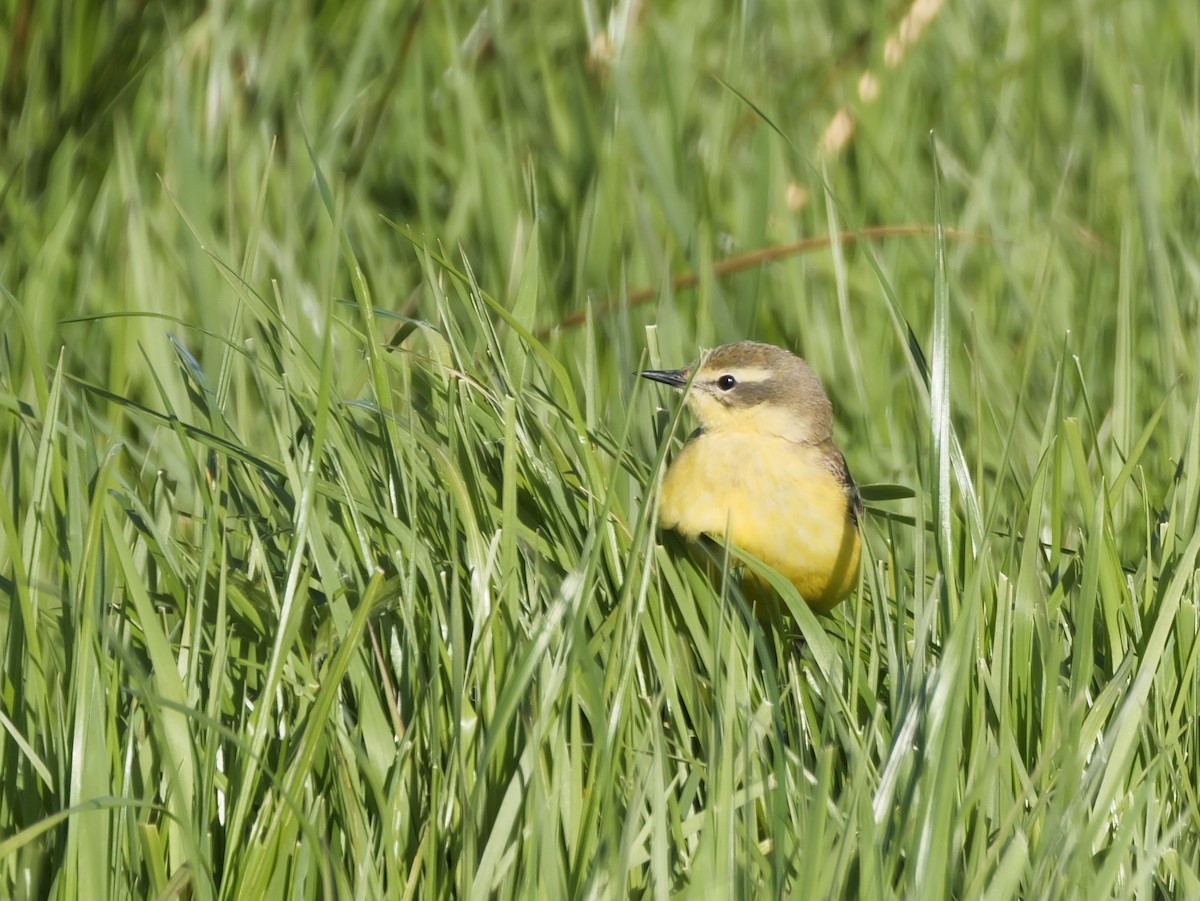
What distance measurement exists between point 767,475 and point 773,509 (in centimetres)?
13

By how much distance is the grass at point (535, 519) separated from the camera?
211cm

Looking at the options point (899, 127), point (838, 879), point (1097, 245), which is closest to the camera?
point (838, 879)

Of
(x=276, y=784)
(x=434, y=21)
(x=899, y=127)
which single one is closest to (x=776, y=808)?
(x=276, y=784)

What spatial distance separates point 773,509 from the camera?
3125 mm

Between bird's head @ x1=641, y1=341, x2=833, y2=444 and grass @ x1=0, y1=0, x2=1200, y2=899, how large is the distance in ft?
0.46

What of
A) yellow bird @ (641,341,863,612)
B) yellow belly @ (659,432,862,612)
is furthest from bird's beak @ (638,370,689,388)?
yellow belly @ (659,432,862,612)

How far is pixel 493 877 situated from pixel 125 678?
2.18ft

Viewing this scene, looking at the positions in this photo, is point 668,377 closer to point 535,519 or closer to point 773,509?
point 773,509

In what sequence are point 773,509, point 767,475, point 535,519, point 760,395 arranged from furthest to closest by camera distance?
point 760,395, point 767,475, point 773,509, point 535,519

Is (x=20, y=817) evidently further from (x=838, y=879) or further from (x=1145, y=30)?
(x=1145, y=30)

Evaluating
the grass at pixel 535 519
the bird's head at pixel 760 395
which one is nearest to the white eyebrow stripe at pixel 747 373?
the bird's head at pixel 760 395

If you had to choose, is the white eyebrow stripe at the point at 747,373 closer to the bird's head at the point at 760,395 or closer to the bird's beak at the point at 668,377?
the bird's head at the point at 760,395

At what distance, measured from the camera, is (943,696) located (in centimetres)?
217

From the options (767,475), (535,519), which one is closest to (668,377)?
(767,475)
